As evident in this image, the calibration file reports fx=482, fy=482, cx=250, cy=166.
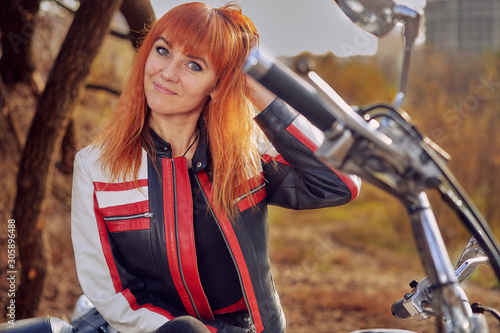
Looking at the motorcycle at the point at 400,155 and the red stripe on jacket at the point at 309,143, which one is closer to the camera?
the motorcycle at the point at 400,155

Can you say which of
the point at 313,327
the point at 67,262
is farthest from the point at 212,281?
the point at 67,262

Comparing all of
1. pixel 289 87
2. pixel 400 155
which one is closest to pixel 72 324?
pixel 289 87

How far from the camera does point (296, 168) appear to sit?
5.21 feet

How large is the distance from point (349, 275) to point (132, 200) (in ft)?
15.3

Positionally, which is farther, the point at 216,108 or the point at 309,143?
the point at 216,108

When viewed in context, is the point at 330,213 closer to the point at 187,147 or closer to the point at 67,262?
the point at 67,262

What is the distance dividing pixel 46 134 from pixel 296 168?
1.42 metres

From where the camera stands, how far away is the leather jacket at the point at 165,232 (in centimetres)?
146

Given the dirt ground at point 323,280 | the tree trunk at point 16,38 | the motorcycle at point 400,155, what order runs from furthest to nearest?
the dirt ground at point 323,280, the tree trunk at point 16,38, the motorcycle at point 400,155

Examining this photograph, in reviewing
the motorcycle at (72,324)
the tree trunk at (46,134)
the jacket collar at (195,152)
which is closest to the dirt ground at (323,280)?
the tree trunk at (46,134)

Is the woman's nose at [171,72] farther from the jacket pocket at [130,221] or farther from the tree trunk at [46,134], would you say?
the tree trunk at [46,134]

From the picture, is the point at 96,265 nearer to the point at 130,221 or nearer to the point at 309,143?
the point at 130,221

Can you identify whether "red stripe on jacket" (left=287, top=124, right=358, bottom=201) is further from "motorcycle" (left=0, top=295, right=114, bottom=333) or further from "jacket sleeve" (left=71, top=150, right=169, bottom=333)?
"motorcycle" (left=0, top=295, right=114, bottom=333)

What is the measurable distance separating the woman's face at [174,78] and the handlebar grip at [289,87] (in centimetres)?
71
